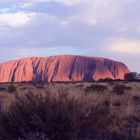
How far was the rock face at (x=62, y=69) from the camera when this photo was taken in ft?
419

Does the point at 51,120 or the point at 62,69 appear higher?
the point at 51,120

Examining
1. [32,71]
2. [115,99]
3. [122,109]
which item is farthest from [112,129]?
[32,71]

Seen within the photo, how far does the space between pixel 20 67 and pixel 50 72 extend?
44.9 feet

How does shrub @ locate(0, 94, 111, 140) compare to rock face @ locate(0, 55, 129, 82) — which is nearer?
shrub @ locate(0, 94, 111, 140)

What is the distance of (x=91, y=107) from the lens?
1184cm

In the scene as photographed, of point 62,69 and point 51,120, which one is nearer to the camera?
point 51,120

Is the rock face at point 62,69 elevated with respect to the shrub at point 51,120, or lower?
lower

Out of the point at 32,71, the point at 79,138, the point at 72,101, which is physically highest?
the point at 72,101

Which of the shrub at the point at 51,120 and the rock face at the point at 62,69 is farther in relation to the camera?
the rock face at the point at 62,69

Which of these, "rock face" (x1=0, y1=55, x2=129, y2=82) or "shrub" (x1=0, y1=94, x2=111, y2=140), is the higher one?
"shrub" (x1=0, y1=94, x2=111, y2=140)

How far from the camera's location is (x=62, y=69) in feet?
453

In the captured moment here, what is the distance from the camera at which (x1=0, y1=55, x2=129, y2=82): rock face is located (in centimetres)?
12769

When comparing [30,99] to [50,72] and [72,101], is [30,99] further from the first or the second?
[50,72]

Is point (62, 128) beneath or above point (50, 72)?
above
